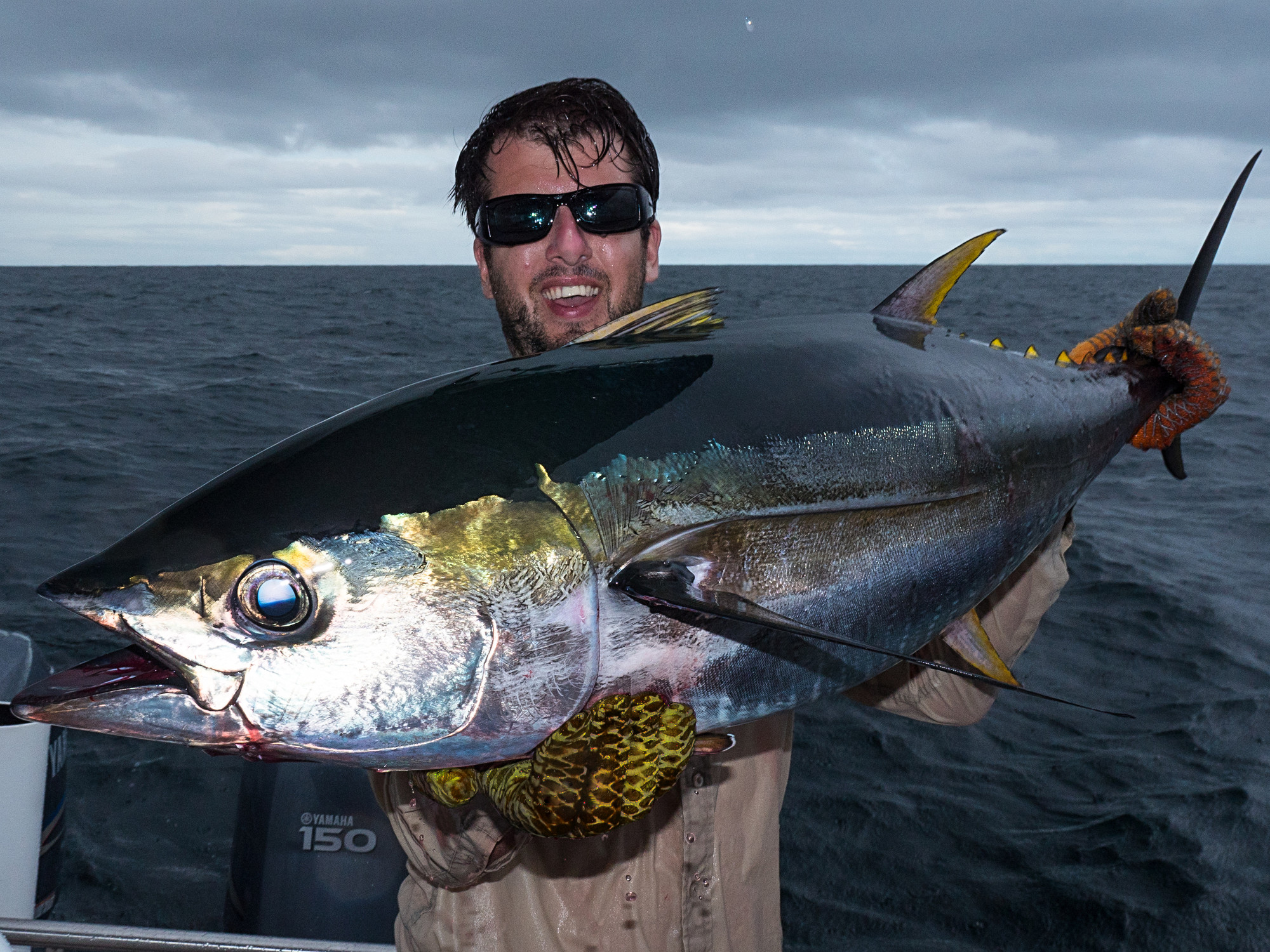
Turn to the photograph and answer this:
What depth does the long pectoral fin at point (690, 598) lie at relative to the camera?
4.32 feet

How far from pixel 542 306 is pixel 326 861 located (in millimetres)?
2297

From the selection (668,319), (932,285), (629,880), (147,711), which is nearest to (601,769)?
(147,711)

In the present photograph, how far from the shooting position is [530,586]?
4.30 feet

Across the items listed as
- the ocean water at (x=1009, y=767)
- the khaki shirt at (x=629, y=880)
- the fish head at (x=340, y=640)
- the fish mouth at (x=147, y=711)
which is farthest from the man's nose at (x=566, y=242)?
the ocean water at (x=1009, y=767)

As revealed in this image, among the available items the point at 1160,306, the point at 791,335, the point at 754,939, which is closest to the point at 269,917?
the point at 754,939

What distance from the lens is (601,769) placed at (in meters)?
1.44

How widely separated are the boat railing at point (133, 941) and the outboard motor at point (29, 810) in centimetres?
98

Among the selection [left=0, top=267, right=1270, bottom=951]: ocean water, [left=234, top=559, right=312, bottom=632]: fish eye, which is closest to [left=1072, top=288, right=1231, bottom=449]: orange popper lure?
[left=234, top=559, right=312, bottom=632]: fish eye

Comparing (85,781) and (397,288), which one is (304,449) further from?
(397,288)

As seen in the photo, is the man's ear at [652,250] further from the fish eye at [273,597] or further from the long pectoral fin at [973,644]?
the fish eye at [273,597]

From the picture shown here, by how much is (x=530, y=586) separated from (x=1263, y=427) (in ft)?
72.4

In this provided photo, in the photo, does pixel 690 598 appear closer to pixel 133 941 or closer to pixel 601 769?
pixel 601 769

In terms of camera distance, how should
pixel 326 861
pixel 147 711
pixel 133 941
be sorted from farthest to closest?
pixel 326 861, pixel 133 941, pixel 147 711

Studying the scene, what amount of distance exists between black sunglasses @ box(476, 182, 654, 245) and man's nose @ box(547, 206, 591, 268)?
0.05 feet
